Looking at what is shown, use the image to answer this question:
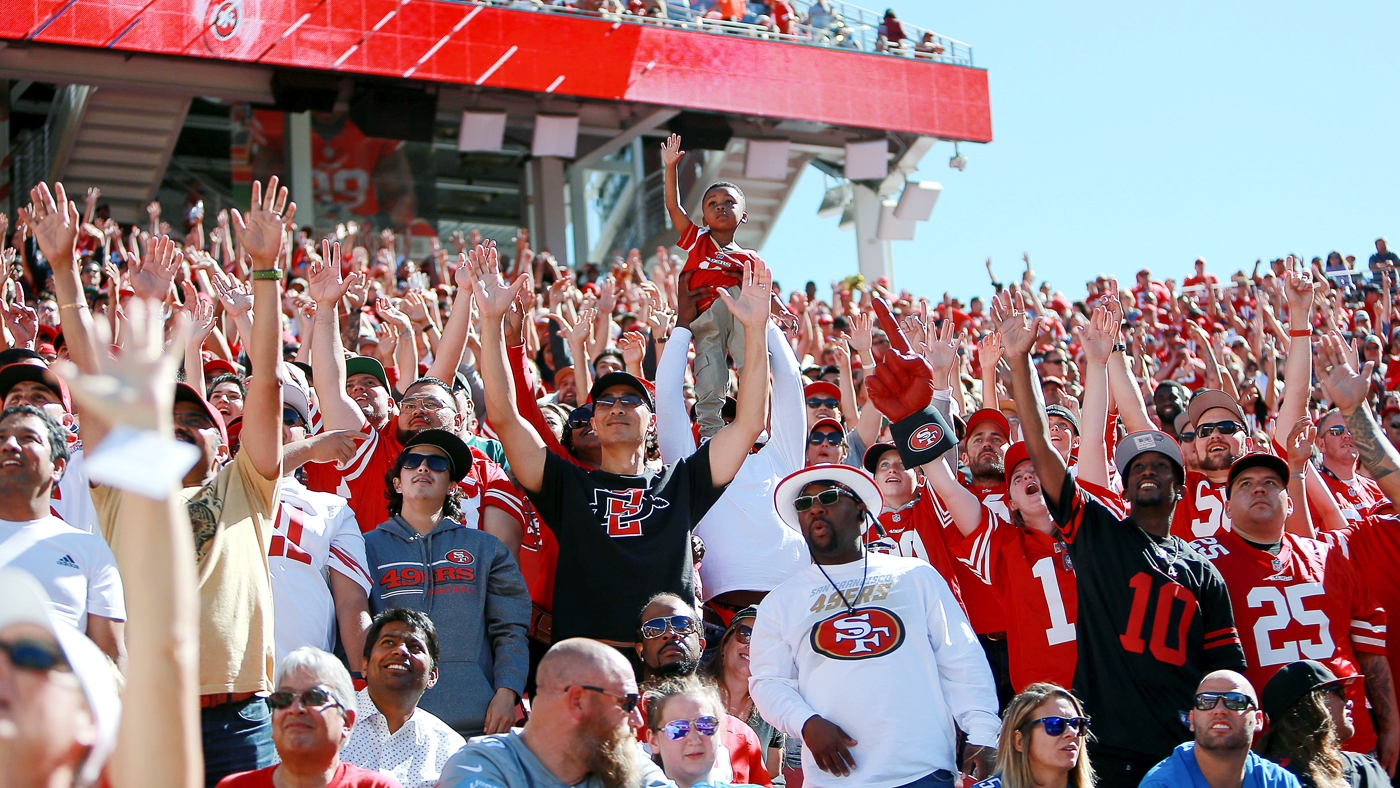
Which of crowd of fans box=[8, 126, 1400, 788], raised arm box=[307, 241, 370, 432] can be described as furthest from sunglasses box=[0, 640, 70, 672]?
raised arm box=[307, 241, 370, 432]

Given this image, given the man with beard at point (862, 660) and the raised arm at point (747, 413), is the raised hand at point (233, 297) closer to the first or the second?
the raised arm at point (747, 413)

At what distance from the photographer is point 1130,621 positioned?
15.2 ft

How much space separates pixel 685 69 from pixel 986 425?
1840cm

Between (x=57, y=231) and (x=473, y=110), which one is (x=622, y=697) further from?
(x=473, y=110)

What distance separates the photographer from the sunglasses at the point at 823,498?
15.1 feet

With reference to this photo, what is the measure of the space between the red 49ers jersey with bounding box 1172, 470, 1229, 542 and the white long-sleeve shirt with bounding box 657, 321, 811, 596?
1.85 meters

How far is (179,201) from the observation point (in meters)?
23.4

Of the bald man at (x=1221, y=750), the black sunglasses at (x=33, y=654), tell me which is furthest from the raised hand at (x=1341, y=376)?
the black sunglasses at (x=33, y=654)

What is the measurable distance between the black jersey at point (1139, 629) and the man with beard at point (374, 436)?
2263 millimetres

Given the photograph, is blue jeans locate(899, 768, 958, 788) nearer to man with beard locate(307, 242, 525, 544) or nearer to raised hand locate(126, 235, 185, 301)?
man with beard locate(307, 242, 525, 544)

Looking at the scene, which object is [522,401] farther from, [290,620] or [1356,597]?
[1356,597]

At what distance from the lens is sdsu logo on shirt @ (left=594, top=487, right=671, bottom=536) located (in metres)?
5.00

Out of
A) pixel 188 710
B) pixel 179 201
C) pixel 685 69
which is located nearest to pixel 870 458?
pixel 188 710

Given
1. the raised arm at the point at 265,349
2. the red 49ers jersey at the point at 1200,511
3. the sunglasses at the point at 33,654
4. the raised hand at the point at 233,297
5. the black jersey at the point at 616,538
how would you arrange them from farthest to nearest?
the raised hand at the point at 233,297, the red 49ers jersey at the point at 1200,511, the black jersey at the point at 616,538, the raised arm at the point at 265,349, the sunglasses at the point at 33,654
